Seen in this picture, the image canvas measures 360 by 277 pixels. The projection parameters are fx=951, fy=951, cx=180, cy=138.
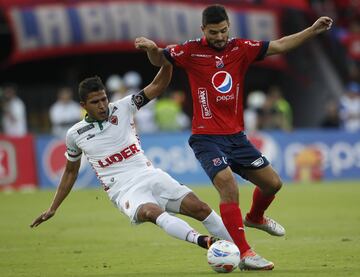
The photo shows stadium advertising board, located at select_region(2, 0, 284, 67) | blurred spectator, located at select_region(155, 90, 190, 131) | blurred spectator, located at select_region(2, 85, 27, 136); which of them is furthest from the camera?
stadium advertising board, located at select_region(2, 0, 284, 67)

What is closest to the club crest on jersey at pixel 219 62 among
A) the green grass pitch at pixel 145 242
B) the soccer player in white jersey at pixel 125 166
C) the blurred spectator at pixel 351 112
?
the soccer player in white jersey at pixel 125 166

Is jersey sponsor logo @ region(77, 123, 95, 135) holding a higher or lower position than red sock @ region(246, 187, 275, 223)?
higher

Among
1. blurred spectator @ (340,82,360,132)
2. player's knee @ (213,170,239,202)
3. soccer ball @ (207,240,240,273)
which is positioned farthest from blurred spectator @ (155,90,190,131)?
soccer ball @ (207,240,240,273)

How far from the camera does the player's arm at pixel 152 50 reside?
32.1 ft

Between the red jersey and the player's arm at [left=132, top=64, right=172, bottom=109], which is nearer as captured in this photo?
the red jersey

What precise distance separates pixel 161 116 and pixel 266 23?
5.29 m

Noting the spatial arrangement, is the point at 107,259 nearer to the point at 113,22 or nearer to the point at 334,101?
the point at 113,22

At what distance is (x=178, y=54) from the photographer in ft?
33.3

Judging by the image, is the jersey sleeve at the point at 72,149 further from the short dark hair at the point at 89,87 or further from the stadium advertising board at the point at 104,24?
the stadium advertising board at the point at 104,24

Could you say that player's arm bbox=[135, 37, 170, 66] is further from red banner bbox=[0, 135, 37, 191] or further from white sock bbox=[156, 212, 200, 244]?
red banner bbox=[0, 135, 37, 191]

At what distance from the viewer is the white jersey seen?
33.7 feet

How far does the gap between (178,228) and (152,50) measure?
74.3 inches

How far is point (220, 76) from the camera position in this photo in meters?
10.1

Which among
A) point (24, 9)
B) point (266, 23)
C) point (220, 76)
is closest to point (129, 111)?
point (220, 76)
